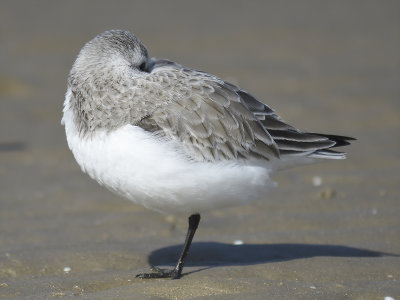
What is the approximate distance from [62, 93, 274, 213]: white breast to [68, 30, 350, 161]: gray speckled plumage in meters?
0.09

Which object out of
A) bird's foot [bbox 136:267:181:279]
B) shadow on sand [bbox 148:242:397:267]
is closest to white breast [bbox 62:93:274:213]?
bird's foot [bbox 136:267:181:279]

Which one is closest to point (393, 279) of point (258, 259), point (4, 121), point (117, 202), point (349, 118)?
point (258, 259)

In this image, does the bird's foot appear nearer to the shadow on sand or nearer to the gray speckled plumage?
the shadow on sand

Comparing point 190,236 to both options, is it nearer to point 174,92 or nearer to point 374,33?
point 174,92

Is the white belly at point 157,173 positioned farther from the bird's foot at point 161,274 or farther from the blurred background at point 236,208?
the blurred background at point 236,208

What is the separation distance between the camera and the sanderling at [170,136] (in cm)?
509

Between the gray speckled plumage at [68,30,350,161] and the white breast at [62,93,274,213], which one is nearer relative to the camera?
the white breast at [62,93,274,213]

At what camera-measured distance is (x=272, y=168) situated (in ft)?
18.5

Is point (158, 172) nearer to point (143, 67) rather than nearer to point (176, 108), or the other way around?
point (176, 108)

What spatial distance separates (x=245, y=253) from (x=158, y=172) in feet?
4.65

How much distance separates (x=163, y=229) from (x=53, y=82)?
186 inches

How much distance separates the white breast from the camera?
504 cm

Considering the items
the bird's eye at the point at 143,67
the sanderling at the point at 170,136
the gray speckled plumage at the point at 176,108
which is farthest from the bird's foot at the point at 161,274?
the bird's eye at the point at 143,67

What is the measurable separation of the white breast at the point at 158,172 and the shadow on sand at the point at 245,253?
72 cm
